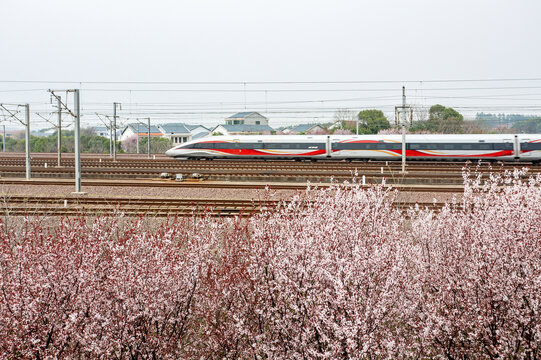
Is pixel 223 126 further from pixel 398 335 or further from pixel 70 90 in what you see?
pixel 398 335

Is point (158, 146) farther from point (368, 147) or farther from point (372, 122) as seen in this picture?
point (368, 147)

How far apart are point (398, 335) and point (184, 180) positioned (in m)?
→ 24.3

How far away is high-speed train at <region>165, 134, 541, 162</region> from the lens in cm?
3722

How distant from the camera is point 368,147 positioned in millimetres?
40344

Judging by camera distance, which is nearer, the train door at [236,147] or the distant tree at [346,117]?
the train door at [236,147]

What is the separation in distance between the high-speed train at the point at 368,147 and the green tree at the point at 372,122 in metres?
38.2

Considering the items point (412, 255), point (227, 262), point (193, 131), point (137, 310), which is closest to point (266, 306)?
point (227, 262)

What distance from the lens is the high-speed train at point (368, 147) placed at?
122 ft

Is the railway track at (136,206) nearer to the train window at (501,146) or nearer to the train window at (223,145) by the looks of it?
the train window at (501,146)

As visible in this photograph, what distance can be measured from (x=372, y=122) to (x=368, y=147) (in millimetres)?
42251

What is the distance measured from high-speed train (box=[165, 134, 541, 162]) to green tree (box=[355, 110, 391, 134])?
38229 mm

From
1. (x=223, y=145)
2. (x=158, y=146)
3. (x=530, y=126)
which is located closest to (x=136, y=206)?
(x=223, y=145)

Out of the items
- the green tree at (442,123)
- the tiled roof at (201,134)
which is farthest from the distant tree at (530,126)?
the tiled roof at (201,134)

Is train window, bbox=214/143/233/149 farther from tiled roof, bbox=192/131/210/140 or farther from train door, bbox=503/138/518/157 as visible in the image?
tiled roof, bbox=192/131/210/140
